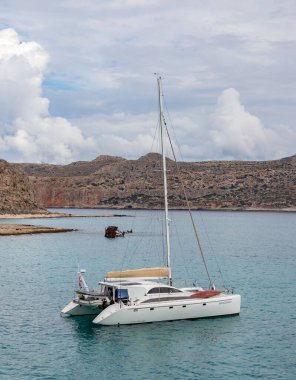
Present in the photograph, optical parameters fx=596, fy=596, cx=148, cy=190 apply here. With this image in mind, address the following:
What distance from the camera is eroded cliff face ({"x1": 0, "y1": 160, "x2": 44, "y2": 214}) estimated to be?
575 feet

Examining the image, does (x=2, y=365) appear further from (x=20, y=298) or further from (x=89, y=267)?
(x=89, y=267)

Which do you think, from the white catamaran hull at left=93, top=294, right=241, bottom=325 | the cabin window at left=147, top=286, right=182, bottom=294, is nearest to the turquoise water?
the white catamaran hull at left=93, top=294, right=241, bottom=325

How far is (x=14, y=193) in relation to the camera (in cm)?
17988

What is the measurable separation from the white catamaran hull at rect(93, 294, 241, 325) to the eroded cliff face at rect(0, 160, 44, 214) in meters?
141

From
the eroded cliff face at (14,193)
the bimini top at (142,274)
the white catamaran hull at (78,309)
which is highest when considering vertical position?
the eroded cliff face at (14,193)

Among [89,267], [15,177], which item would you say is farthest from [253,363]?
[15,177]

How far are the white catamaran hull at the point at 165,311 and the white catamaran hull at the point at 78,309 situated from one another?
2.24 meters

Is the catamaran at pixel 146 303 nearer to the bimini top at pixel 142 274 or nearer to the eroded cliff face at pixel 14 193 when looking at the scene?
the bimini top at pixel 142 274

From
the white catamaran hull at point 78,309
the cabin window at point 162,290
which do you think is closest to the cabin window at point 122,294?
the cabin window at point 162,290

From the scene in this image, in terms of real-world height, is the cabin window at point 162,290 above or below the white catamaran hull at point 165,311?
above

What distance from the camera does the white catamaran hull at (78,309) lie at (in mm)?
35781

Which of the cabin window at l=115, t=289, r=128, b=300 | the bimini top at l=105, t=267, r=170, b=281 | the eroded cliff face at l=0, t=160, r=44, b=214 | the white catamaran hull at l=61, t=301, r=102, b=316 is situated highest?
the eroded cliff face at l=0, t=160, r=44, b=214

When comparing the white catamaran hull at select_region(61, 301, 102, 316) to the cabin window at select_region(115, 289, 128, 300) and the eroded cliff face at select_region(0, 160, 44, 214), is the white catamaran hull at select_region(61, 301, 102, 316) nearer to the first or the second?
the cabin window at select_region(115, 289, 128, 300)

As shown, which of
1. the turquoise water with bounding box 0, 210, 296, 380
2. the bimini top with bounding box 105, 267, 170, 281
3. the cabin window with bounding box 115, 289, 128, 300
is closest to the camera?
the turquoise water with bounding box 0, 210, 296, 380
